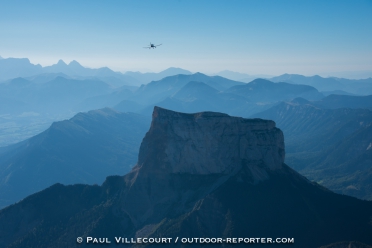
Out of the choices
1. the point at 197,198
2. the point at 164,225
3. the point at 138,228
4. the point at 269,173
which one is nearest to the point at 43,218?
the point at 138,228

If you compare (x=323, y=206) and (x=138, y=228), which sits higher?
(x=323, y=206)

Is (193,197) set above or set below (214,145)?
below

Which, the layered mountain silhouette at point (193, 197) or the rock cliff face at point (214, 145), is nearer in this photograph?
the layered mountain silhouette at point (193, 197)

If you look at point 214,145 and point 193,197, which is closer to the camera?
point 193,197

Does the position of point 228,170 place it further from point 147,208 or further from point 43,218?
point 43,218
